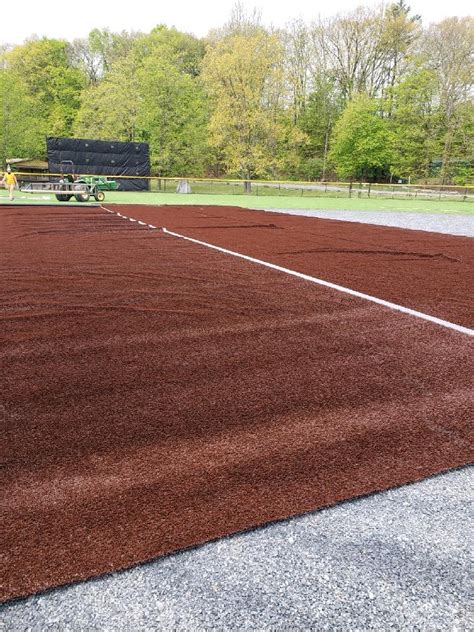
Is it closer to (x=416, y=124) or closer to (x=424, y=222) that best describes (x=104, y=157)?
(x=424, y=222)

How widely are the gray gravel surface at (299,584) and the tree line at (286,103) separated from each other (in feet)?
132

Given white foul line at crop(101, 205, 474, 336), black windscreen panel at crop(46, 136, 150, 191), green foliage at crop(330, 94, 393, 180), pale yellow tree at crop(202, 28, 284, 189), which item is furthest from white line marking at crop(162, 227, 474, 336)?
green foliage at crop(330, 94, 393, 180)

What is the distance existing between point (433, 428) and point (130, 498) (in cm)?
135

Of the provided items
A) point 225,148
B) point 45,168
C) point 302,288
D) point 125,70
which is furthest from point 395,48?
point 302,288

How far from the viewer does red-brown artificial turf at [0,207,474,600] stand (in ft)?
5.10

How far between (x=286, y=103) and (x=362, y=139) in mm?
8751

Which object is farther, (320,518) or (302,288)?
(302,288)

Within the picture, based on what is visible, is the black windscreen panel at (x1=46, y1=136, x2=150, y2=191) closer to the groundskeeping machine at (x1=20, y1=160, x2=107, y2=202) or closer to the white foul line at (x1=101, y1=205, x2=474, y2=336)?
the groundskeeping machine at (x1=20, y1=160, x2=107, y2=202)

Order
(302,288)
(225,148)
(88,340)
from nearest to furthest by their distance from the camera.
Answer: (88,340) < (302,288) < (225,148)

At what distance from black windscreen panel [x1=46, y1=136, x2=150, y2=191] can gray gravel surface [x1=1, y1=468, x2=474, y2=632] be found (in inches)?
1354

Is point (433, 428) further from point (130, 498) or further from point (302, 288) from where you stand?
point (302, 288)

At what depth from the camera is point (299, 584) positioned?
1.35 metres

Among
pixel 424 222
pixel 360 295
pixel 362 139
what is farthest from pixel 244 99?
pixel 360 295

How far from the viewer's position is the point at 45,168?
4141 centimetres
